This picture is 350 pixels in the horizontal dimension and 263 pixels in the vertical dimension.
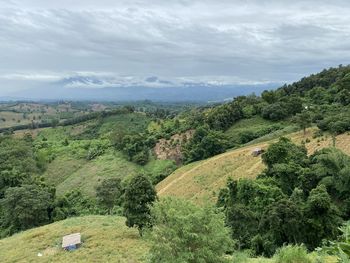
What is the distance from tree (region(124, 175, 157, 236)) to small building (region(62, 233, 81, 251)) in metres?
4.32

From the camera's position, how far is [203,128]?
8569 centimetres

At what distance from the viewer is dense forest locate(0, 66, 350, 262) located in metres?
14.7

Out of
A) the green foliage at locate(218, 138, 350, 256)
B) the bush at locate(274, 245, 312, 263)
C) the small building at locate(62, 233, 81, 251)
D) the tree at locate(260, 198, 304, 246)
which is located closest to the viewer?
the bush at locate(274, 245, 312, 263)

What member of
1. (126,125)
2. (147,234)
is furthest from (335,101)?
(126,125)

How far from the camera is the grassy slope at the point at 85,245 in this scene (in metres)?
28.5


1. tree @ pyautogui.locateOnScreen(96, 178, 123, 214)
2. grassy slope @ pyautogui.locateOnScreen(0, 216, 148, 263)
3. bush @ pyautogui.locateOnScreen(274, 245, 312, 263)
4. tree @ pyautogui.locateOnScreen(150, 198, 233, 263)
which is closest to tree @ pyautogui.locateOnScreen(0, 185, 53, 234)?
tree @ pyautogui.locateOnScreen(96, 178, 123, 214)

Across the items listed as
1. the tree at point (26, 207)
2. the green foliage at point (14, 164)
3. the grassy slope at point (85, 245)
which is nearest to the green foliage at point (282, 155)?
the grassy slope at point (85, 245)

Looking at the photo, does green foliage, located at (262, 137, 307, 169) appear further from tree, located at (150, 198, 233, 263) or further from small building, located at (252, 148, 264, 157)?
tree, located at (150, 198, 233, 263)

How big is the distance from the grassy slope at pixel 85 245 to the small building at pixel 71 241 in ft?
1.48

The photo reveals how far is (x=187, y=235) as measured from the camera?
1406 centimetres

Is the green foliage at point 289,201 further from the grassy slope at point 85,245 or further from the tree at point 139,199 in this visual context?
the grassy slope at point 85,245

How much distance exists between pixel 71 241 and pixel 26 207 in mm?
20468

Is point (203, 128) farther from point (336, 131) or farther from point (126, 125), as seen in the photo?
point (126, 125)

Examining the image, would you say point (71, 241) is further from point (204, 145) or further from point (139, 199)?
point (204, 145)
